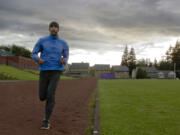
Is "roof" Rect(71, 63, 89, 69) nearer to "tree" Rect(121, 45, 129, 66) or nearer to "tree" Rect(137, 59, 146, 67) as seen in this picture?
"tree" Rect(121, 45, 129, 66)

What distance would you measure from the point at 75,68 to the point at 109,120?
444 ft

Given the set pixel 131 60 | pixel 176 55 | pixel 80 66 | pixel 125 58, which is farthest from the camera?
pixel 80 66

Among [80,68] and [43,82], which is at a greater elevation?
[80,68]

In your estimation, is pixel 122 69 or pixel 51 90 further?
pixel 122 69

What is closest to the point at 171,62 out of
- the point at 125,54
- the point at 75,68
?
the point at 125,54

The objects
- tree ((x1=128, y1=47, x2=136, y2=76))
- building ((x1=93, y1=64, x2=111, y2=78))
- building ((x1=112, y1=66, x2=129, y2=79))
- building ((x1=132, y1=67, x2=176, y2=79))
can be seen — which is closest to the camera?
building ((x1=132, y1=67, x2=176, y2=79))

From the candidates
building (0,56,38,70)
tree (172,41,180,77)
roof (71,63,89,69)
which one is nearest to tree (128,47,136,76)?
tree (172,41,180,77)

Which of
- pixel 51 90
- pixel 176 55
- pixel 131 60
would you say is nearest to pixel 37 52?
pixel 51 90

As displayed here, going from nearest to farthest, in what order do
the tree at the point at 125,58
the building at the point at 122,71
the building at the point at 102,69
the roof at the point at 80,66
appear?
the building at the point at 122,71 < the tree at the point at 125,58 < the roof at the point at 80,66 < the building at the point at 102,69

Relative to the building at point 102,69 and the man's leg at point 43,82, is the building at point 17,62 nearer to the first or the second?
the man's leg at point 43,82

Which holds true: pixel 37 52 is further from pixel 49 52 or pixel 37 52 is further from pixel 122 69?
pixel 122 69

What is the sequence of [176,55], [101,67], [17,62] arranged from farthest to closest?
[101,67] < [176,55] < [17,62]

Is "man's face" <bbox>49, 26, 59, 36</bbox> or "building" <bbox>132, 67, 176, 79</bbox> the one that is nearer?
"man's face" <bbox>49, 26, 59, 36</bbox>

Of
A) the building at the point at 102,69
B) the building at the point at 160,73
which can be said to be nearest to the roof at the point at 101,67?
the building at the point at 102,69
